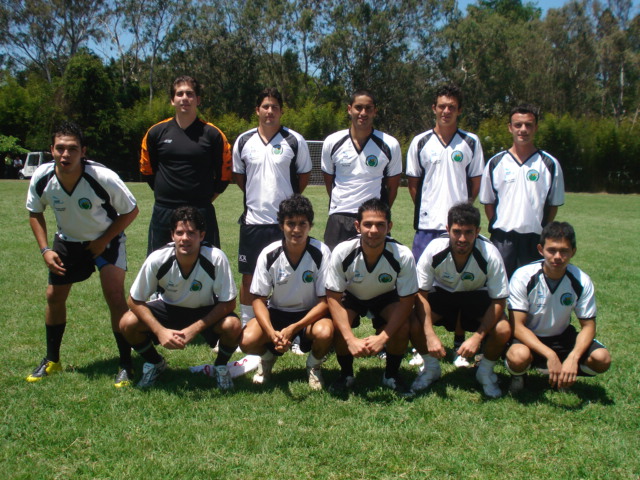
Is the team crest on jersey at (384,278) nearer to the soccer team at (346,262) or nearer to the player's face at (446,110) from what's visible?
the soccer team at (346,262)

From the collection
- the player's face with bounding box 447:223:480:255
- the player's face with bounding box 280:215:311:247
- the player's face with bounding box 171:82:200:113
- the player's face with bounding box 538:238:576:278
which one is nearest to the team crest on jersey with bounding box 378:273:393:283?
the player's face with bounding box 447:223:480:255

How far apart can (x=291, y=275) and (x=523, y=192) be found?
1993mm

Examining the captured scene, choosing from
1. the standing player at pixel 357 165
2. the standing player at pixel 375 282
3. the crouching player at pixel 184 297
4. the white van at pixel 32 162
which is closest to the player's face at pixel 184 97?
the crouching player at pixel 184 297

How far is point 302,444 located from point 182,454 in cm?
65

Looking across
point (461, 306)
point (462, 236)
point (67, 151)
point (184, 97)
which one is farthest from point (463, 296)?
point (67, 151)

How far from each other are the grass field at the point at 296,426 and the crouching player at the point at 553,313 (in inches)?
10.3

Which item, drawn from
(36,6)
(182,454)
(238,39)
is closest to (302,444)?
(182,454)

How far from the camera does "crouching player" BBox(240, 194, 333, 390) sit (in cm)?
388

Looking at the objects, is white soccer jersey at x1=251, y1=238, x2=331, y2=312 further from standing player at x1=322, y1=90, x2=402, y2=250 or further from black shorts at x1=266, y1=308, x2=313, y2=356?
standing player at x1=322, y1=90, x2=402, y2=250

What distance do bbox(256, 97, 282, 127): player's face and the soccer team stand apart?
0.01 m

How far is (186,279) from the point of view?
12.9 ft

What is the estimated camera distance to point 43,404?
356cm

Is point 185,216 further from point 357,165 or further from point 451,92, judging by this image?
point 451,92

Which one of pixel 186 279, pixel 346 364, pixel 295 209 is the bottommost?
pixel 346 364
